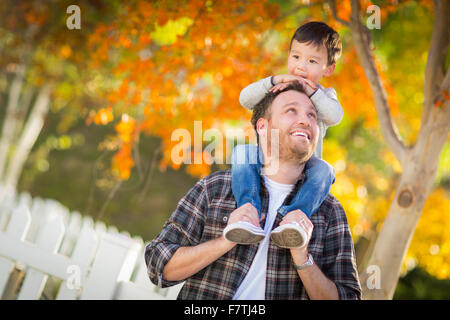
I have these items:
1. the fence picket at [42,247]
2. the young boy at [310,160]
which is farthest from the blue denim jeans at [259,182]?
the fence picket at [42,247]

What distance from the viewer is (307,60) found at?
7.62 ft

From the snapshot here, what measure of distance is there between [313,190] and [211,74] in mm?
2916

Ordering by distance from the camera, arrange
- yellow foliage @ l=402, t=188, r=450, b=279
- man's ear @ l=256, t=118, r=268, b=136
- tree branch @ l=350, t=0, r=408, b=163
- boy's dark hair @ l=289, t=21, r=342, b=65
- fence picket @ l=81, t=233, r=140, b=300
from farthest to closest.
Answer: yellow foliage @ l=402, t=188, r=450, b=279
tree branch @ l=350, t=0, r=408, b=163
fence picket @ l=81, t=233, r=140, b=300
boy's dark hair @ l=289, t=21, r=342, b=65
man's ear @ l=256, t=118, r=268, b=136

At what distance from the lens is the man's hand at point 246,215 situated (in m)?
1.77

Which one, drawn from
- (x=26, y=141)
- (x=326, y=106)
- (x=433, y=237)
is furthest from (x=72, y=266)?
(x=26, y=141)

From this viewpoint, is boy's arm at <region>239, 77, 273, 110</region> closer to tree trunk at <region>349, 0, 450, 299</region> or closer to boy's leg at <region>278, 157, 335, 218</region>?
boy's leg at <region>278, 157, 335, 218</region>

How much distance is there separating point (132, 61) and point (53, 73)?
3.60 m

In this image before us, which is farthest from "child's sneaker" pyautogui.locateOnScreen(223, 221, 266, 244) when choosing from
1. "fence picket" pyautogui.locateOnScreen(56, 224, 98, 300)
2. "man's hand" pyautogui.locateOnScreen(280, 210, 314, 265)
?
"fence picket" pyautogui.locateOnScreen(56, 224, 98, 300)

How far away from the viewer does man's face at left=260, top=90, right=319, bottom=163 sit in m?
1.93

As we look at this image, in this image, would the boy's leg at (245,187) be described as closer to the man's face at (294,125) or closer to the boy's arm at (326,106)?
the man's face at (294,125)

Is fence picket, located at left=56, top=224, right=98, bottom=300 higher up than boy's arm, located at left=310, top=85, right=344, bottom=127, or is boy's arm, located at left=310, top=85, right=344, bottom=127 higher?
boy's arm, located at left=310, top=85, right=344, bottom=127

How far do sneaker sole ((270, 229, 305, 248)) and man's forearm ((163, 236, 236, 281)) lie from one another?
218 mm

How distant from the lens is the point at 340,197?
5.08 m

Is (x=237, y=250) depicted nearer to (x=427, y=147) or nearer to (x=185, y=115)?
(x=427, y=147)
